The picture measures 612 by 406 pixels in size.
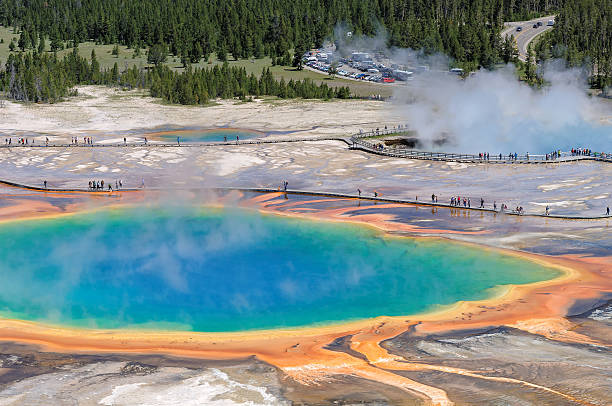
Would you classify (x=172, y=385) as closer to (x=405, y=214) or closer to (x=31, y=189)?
(x=405, y=214)

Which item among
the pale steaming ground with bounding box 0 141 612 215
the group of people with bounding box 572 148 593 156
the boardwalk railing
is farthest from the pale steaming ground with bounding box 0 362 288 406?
the group of people with bounding box 572 148 593 156

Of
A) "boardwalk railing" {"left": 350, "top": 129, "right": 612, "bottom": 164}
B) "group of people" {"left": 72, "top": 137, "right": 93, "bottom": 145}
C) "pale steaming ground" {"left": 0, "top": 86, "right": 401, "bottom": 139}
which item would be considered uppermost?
"pale steaming ground" {"left": 0, "top": 86, "right": 401, "bottom": 139}

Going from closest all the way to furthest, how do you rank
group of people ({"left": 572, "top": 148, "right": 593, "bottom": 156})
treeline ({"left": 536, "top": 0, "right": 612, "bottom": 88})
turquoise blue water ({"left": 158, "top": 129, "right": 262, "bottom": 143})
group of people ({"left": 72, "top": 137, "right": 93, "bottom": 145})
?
1. group of people ({"left": 572, "top": 148, "right": 593, "bottom": 156})
2. group of people ({"left": 72, "top": 137, "right": 93, "bottom": 145})
3. turquoise blue water ({"left": 158, "top": 129, "right": 262, "bottom": 143})
4. treeline ({"left": 536, "top": 0, "right": 612, "bottom": 88})

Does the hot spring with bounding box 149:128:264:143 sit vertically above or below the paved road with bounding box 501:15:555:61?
below

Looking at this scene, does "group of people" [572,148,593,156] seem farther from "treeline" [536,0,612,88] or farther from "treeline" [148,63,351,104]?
"treeline" [148,63,351,104]

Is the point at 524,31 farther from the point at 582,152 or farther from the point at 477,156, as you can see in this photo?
the point at 477,156

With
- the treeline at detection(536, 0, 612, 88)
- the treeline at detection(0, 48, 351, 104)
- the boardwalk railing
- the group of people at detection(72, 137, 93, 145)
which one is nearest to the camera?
the boardwalk railing

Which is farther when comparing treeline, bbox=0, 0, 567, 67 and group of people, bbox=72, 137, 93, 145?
treeline, bbox=0, 0, 567, 67

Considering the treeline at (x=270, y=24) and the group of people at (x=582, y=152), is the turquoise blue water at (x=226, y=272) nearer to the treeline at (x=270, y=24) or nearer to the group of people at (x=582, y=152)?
the group of people at (x=582, y=152)

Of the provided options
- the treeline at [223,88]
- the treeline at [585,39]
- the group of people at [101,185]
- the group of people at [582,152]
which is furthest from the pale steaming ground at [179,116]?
the treeline at [585,39]
